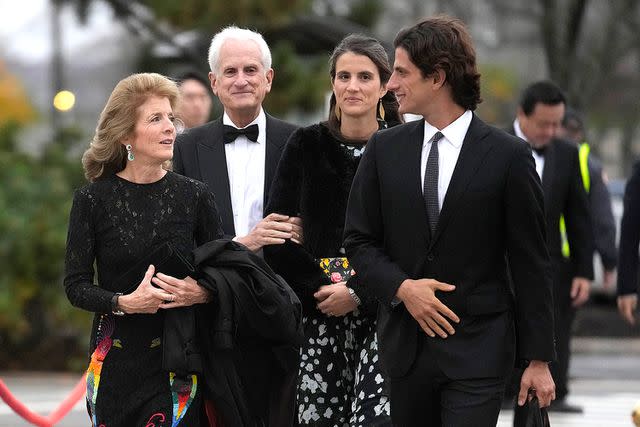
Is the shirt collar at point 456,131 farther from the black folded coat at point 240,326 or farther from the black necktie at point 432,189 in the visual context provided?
the black folded coat at point 240,326

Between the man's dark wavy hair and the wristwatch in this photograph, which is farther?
the wristwatch

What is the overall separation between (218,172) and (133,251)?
132cm

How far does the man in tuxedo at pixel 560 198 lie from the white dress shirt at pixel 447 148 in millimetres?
4123

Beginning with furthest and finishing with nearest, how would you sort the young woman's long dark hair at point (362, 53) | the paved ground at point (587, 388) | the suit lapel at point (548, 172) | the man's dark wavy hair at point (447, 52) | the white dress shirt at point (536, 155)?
the paved ground at point (587, 388) → the white dress shirt at point (536, 155) → the suit lapel at point (548, 172) → the young woman's long dark hair at point (362, 53) → the man's dark wavy hair at point (447, 52)

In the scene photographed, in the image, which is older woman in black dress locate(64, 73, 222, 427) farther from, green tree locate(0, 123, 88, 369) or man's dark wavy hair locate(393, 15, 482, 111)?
green tree locate(0, 123, 88, 369)

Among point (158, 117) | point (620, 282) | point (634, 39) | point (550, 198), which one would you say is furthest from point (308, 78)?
point (634, 39)

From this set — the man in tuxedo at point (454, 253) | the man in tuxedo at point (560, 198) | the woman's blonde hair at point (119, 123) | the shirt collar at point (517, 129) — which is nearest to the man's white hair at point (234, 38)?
the woman's blonde hair at point (119, 123)

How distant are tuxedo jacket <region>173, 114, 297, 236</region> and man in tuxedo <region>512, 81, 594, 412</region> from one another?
285 cm

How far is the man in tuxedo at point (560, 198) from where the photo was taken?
30.2ft

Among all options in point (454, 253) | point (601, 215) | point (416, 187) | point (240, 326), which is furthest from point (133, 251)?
point (601, 215)

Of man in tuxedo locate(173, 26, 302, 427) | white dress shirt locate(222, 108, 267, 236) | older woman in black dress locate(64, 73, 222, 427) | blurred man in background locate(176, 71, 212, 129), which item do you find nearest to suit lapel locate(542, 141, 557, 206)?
blurred man in background locate(176, 71, 212, 129)

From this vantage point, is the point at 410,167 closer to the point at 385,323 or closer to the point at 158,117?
the point at 385,323

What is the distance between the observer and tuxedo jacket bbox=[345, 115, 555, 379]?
15.9ft

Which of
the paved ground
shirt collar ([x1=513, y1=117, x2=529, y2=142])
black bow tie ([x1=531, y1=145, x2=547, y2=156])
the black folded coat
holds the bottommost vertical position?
the paved ground
